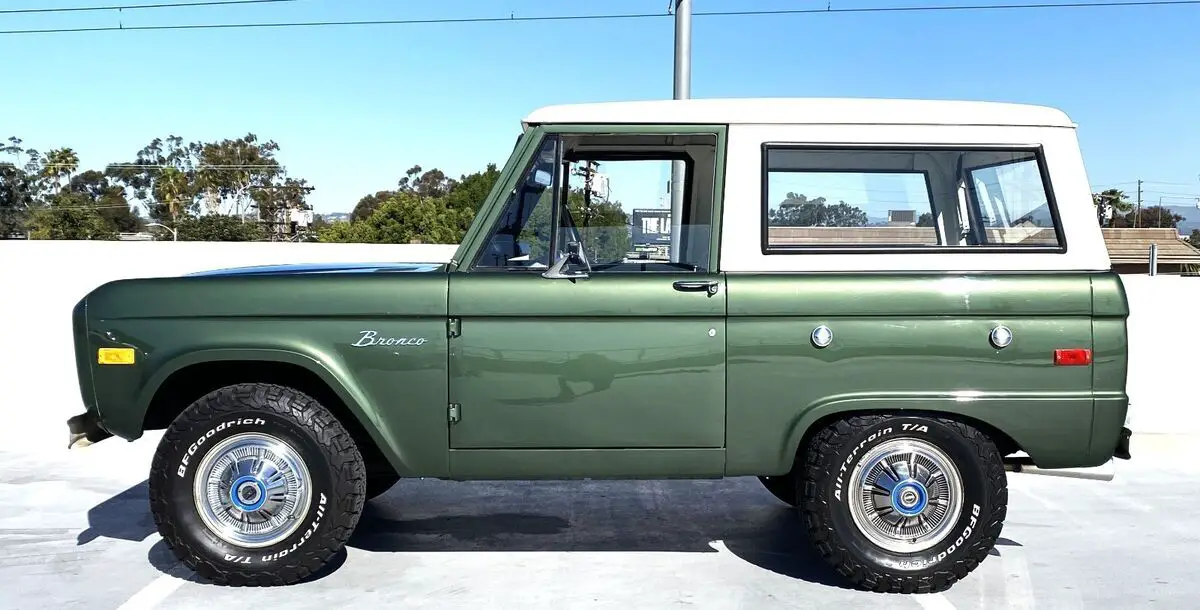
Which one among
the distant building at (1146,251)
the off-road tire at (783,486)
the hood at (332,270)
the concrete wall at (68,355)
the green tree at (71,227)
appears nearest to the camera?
→ the hood at (332,270)

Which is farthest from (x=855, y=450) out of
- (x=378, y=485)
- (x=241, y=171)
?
(x=241, y=171)

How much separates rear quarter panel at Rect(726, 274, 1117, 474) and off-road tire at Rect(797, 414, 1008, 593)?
123 mm

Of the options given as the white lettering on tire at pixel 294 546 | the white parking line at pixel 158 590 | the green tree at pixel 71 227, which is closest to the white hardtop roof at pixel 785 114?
the white lettering on tire at pixel 294 546

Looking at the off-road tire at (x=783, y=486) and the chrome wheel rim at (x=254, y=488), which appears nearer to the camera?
Result: the chrome wheel rim at (x=254, y=488)

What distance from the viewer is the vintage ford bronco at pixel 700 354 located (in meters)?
4.00

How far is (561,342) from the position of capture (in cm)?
400

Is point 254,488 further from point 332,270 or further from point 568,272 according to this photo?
point 568,272

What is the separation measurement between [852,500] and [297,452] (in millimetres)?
2438

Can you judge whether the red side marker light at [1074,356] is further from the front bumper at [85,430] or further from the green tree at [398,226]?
the green tree at [398,226]

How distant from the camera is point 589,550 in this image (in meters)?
4.72

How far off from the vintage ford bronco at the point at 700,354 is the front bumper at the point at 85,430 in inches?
0.5

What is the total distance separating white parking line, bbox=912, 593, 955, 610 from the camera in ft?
13.0

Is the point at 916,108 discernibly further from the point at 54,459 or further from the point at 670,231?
the point at 54,459

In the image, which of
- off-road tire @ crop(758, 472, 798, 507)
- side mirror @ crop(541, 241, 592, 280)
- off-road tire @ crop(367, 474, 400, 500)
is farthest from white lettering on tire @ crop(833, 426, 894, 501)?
off-road tire @ crop(367, 474, 400, 500)
